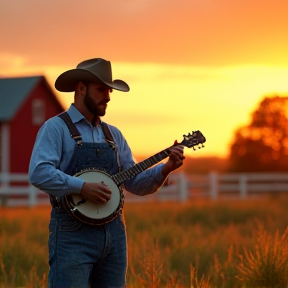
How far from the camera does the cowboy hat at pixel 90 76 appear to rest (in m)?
5.18

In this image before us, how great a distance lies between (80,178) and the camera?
5.03 m

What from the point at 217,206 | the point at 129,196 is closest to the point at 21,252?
the point at 217,206

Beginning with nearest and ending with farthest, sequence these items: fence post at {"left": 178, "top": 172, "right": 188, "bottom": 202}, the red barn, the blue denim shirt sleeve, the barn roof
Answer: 1. the blue denim shirt sleeve
2. fence post at {"left": 178, "top": 172, "right": 188, "bottom": 202}
3. the red barn
4. the barn roof

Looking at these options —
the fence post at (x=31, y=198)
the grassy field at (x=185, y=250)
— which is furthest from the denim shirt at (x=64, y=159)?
the fence post at (x=31, y=198)

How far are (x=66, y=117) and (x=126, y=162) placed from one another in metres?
0.49

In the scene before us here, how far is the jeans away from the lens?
4953 millimetres

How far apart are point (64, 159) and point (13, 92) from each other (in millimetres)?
28805

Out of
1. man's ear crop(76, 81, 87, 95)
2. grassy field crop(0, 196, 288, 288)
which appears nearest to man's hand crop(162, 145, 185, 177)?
man's ear crop(76, 81, 87, 95)

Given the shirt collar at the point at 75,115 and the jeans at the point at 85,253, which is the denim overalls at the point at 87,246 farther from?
the shirt collar at the point at 75,115

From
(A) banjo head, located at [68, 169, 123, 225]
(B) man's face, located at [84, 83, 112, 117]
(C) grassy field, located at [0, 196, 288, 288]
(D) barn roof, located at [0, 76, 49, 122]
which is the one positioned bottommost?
(C) grassy field, located at [0, 196, 288, 288]

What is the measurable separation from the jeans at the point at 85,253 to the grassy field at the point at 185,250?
0.58 m

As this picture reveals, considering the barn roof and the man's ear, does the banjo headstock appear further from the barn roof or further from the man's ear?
the barn roof

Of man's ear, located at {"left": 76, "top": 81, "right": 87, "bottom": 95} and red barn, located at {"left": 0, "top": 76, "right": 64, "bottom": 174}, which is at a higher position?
red barn, located at {"left": 0, "top": 76, "right": 64, "bottom": 174}

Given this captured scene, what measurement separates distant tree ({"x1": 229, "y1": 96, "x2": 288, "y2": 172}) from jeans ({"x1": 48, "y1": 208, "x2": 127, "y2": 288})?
3479 centimetres
